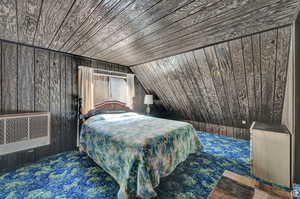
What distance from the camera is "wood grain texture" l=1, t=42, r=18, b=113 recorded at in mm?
2070

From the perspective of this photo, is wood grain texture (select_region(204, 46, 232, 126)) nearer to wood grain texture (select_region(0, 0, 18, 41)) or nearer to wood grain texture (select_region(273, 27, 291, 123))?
wood grain texture (select_region(273, 27, 291, 123))

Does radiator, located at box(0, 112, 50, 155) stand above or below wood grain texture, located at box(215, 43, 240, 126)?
below

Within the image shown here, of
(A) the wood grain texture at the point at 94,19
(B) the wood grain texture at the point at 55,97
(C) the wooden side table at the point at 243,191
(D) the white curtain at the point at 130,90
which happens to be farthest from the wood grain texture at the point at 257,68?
(B) the wood grain texture at the point at 55,97

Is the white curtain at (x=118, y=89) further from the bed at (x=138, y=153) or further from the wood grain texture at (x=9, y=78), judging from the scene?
the wood grain texture at (x=9, y=78)

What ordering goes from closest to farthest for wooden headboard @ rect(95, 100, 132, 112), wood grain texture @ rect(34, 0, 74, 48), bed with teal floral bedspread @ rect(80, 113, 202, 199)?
wood grain texture @ rect(34, 0, 74, 48), bed with teal floral bedspread @ rect(80, 113, 202, 199), wooden headboard @ rect(95, 100, 132, 112)

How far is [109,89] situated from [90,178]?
2.22 meters

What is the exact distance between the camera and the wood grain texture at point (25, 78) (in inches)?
87.3

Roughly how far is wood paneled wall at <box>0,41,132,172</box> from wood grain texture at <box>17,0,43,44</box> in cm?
49

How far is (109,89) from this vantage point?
346 cm

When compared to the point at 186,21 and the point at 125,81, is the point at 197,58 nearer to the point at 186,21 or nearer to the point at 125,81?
the point at 186,21

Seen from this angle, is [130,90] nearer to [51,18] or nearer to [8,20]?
[51,18]

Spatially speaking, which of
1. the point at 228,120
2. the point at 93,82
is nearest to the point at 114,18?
the point at 93,82

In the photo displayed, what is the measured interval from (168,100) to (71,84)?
2.81 metres

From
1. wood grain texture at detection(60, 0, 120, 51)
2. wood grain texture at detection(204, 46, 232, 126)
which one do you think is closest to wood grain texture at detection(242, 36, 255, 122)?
wood grain texture at detection(204, 46, 232, 126)
